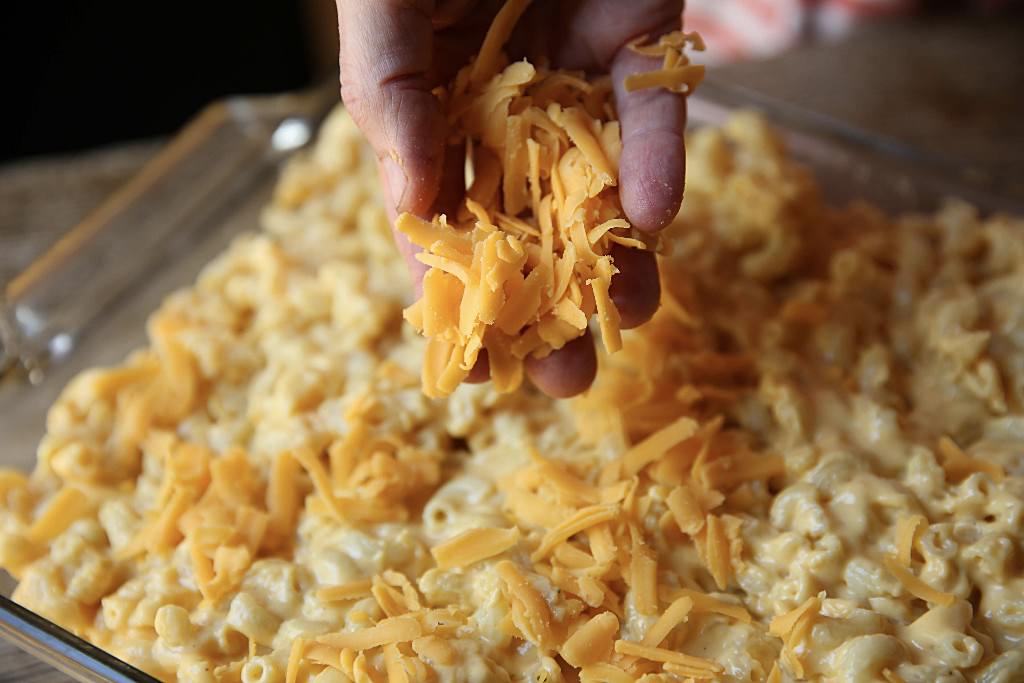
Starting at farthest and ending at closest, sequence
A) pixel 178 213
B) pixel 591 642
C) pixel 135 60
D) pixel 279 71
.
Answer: pixel 279 71, pixel 135 60, pixel 178 213, pixel 591 642

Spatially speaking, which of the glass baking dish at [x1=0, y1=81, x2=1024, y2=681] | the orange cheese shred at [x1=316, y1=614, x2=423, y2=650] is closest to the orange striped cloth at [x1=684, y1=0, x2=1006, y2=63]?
the glass baking dish at [x1=0, y1=81, x2=1024, y2=681]

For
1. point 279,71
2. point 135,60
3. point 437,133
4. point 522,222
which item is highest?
point 437,133

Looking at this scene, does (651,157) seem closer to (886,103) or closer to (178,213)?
(178,213)

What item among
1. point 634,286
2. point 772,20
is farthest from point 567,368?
point 772,20

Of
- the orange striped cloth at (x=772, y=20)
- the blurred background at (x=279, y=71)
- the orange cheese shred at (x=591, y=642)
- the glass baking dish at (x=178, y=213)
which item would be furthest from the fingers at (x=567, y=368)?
the orange striped cloth at (x=772, y=20)

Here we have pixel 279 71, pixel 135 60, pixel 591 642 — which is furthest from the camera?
pixel 279 71

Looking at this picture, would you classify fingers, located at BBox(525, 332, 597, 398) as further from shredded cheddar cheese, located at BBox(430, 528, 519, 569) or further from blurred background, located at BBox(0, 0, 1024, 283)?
blurred background, located at BBox(0, 0, 1024, 283)
